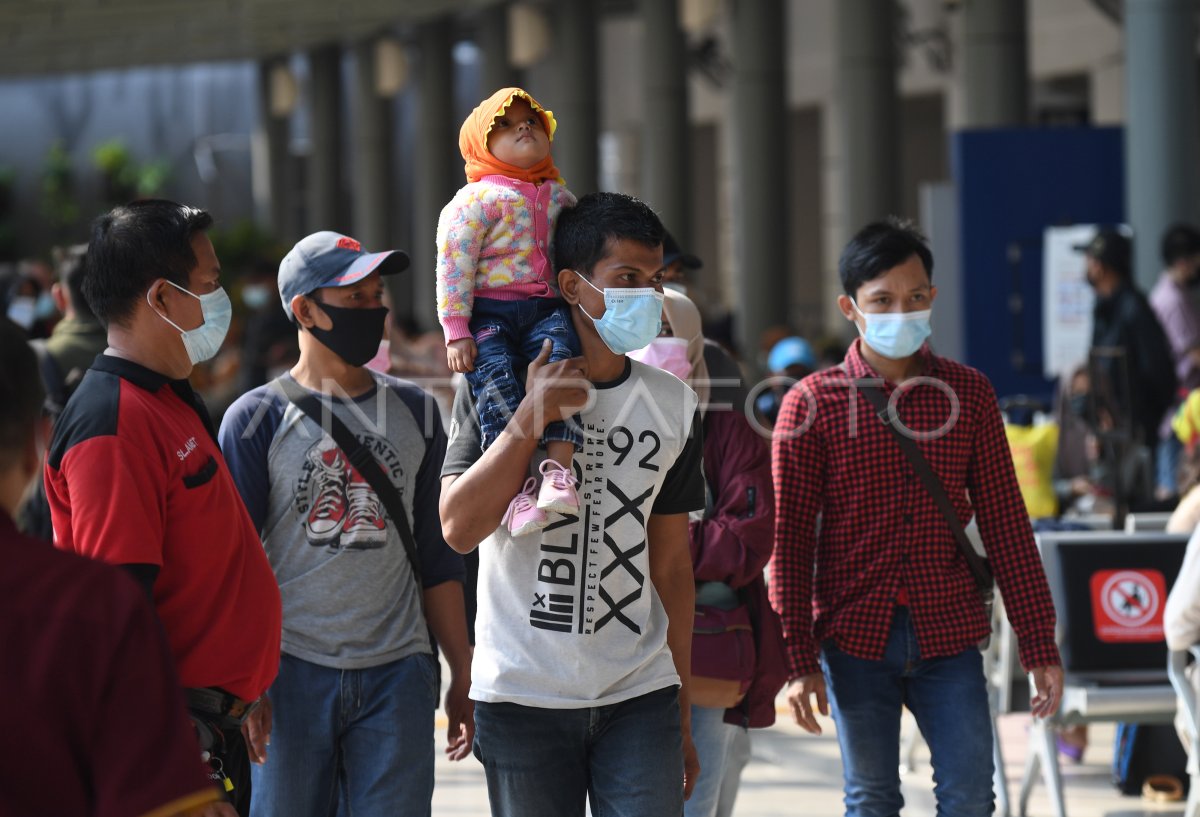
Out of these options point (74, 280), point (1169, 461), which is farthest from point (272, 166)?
point (74, 280)

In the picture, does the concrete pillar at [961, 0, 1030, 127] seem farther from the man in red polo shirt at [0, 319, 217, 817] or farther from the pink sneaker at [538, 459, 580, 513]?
the man in red polo shirt at [0, 319, 217, 817]

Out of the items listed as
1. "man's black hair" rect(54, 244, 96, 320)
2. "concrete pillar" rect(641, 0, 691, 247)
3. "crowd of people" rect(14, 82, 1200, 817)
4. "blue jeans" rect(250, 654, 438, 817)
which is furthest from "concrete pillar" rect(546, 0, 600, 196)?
"blue jeans" rect(250, 654, 438, 817)

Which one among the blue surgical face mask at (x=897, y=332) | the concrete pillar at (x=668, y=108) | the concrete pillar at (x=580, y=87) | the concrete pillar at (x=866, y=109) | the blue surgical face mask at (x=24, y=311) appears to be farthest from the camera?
the concrete pillar at (x=580, y=87)

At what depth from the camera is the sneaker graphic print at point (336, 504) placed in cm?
402

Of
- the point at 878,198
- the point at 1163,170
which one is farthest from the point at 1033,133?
the point at 878,198

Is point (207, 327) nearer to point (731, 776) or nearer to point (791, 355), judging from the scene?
point (731, 776)

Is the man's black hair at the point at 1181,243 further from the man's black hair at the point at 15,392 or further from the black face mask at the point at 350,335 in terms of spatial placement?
the man's black hair at the point at 15,392

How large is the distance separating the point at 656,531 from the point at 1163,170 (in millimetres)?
8395

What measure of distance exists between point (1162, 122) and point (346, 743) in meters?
8.52

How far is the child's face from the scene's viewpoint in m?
3.64

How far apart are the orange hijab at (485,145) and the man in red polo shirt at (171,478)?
0.60 metres

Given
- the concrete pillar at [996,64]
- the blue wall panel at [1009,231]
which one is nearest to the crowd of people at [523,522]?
the blue wall panel at [1009,231]

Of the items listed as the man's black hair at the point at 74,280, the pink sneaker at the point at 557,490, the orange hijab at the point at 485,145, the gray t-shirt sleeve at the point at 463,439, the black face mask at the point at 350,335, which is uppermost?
the orange hijab at the point at 485,145

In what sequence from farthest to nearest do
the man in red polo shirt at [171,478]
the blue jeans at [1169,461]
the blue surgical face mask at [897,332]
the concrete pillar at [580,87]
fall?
the concrete pillar at [580,87] < the blue jeans at [1169,461] < the blue surgical face mask at [897,332] < the man in red polo shirt at [171,478]
